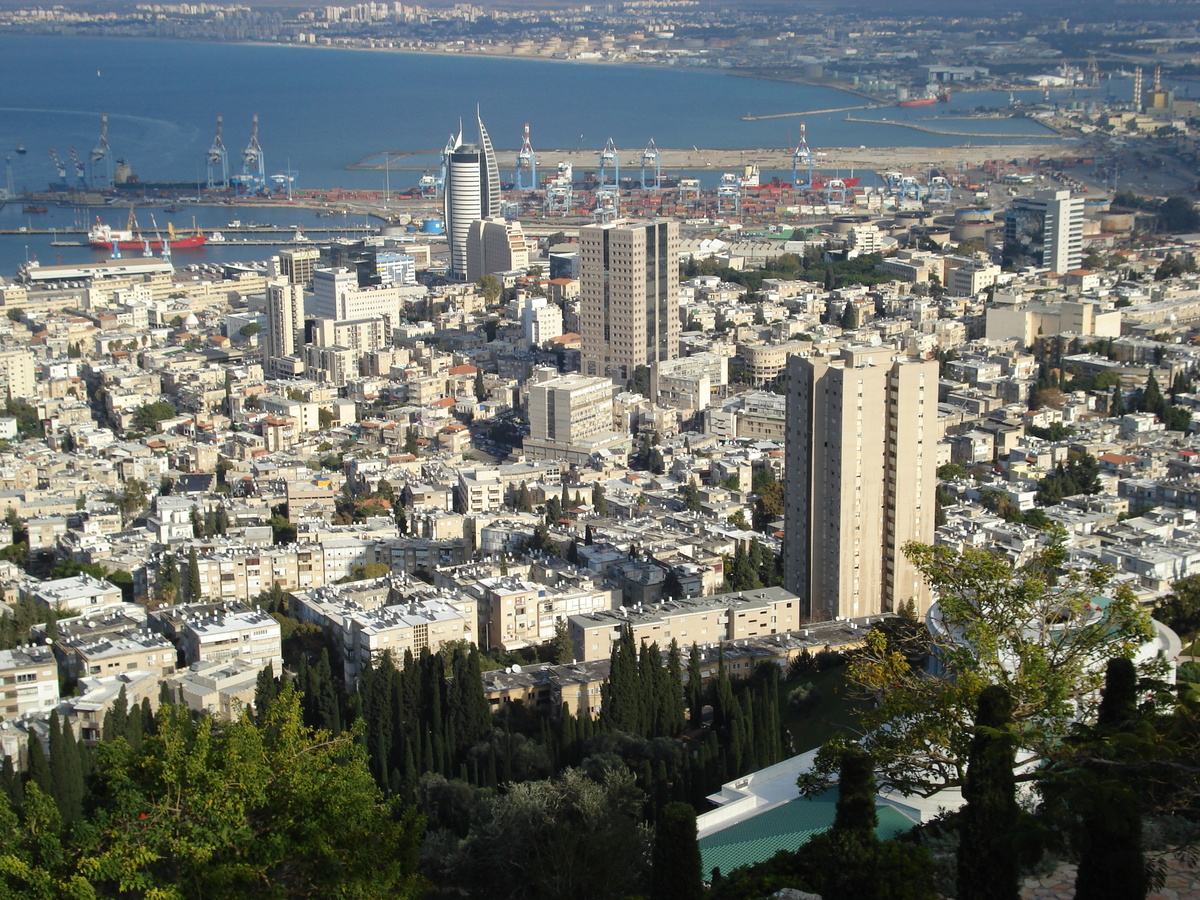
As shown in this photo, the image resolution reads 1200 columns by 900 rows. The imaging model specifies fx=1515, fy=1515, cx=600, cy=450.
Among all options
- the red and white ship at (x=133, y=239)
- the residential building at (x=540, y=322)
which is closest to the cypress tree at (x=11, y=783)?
the residential building at (x=540, y=322)

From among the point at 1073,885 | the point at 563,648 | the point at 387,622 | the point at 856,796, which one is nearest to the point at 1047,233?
the point at 563,648

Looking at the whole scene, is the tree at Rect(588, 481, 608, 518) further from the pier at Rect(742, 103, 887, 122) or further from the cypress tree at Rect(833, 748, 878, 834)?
the pier at Rect(742, 103, 887, 122)

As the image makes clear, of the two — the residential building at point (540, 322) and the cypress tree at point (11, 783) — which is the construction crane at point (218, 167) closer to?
the residential building at point (540, 322)

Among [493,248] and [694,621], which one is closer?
[694,621]

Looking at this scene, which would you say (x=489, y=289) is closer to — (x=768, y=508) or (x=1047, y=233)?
(x=1047, y=233)

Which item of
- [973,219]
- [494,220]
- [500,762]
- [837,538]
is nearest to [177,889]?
[500,762]
